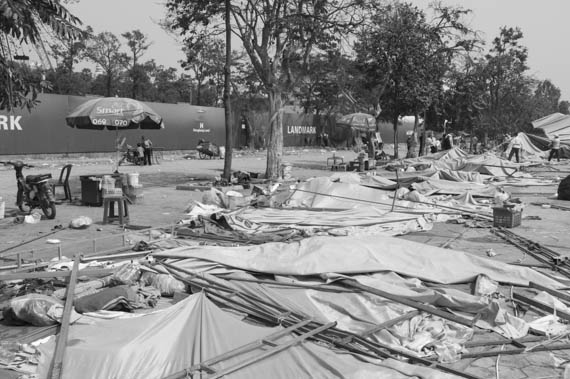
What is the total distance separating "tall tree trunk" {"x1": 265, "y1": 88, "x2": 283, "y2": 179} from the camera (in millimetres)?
19047

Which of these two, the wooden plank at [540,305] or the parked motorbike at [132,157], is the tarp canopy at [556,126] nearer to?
the parked motorbike at [132,157]

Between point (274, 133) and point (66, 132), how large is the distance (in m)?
13.7

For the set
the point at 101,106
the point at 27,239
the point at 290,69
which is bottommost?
the point at 27,239

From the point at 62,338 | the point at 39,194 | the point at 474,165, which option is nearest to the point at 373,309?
the point at 62,338

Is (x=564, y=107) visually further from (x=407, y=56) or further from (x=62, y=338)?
(x=62, y=338)

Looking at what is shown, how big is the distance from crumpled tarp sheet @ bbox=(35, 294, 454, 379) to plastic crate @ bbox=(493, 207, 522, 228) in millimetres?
7388

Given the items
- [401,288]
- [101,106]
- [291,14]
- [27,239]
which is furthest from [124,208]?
[291,14]

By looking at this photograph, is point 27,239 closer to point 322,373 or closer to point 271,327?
point 271,327

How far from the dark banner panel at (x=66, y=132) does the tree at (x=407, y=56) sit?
1177cm

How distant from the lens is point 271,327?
498 centimetres

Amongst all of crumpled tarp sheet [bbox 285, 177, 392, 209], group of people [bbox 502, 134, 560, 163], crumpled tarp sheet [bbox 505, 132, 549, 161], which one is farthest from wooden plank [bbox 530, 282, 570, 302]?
crumpled tarp sheet [bbox 505, 132, 549, 161]

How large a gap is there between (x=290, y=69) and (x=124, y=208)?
9.84 meters

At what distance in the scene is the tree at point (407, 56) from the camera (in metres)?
27.1

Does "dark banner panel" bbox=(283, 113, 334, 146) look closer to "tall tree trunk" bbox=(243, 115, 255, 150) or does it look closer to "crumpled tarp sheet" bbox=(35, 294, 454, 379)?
"tall tree trunk" bbox=(243, 115, 255, 150)
